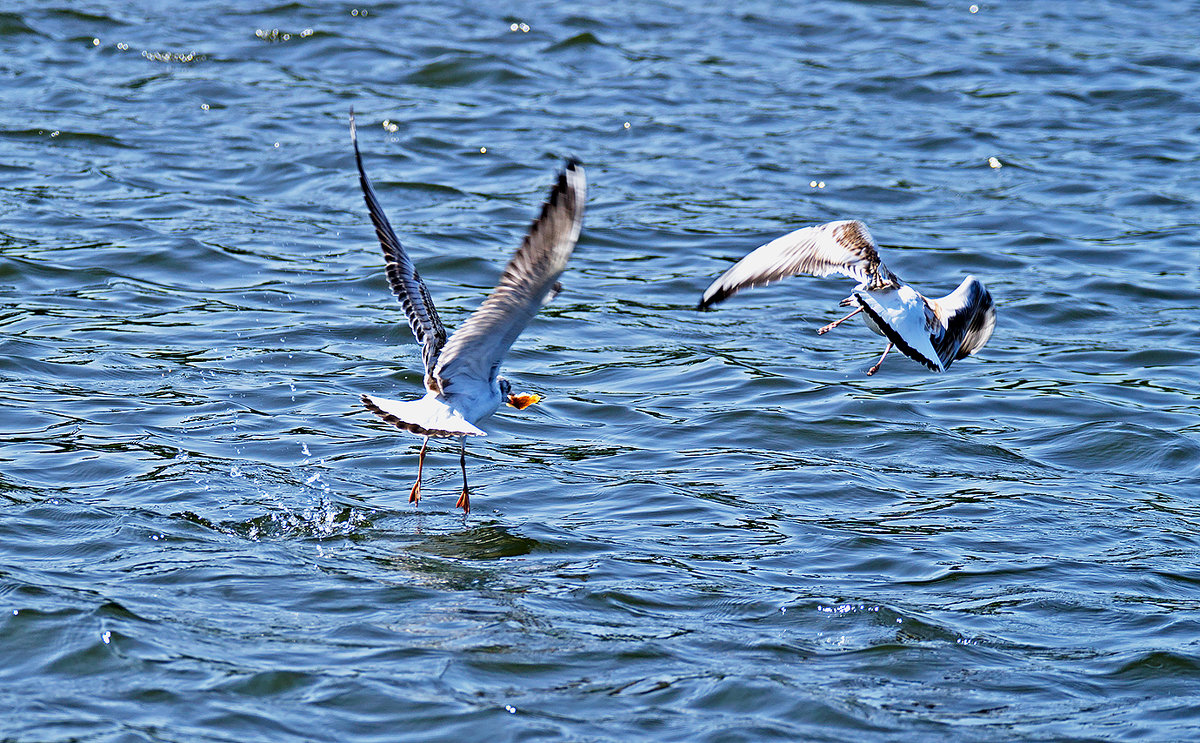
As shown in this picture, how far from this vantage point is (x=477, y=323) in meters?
6.25

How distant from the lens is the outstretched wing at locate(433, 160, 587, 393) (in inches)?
215

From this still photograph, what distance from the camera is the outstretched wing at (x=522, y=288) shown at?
5469mm

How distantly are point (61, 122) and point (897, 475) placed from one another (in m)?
8.62

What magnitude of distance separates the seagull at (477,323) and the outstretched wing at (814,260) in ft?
4.75

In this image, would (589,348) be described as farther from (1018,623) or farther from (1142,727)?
(1142,727)

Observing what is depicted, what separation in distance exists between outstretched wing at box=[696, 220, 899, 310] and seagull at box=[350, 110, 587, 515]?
145 centimetres

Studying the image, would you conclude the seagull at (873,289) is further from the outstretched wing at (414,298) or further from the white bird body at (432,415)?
the white bird body at (432,415)

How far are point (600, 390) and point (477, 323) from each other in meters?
2.85

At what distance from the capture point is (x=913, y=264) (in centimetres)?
1129

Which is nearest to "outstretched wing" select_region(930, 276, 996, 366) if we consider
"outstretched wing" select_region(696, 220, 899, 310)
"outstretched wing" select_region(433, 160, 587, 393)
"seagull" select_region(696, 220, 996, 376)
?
"seagull" select_region(696, 220, 996, 376)

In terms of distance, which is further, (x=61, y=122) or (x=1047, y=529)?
(x=61, y=122)

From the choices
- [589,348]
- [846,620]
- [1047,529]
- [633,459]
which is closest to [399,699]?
[846,620]

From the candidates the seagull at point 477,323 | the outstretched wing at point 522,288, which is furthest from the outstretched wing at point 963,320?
the outstretched wing at point 522,288

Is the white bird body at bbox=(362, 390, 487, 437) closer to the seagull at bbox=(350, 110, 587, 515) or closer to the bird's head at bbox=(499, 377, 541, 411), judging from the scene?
the seagull at bbox=(350, 110, 587, 515)
